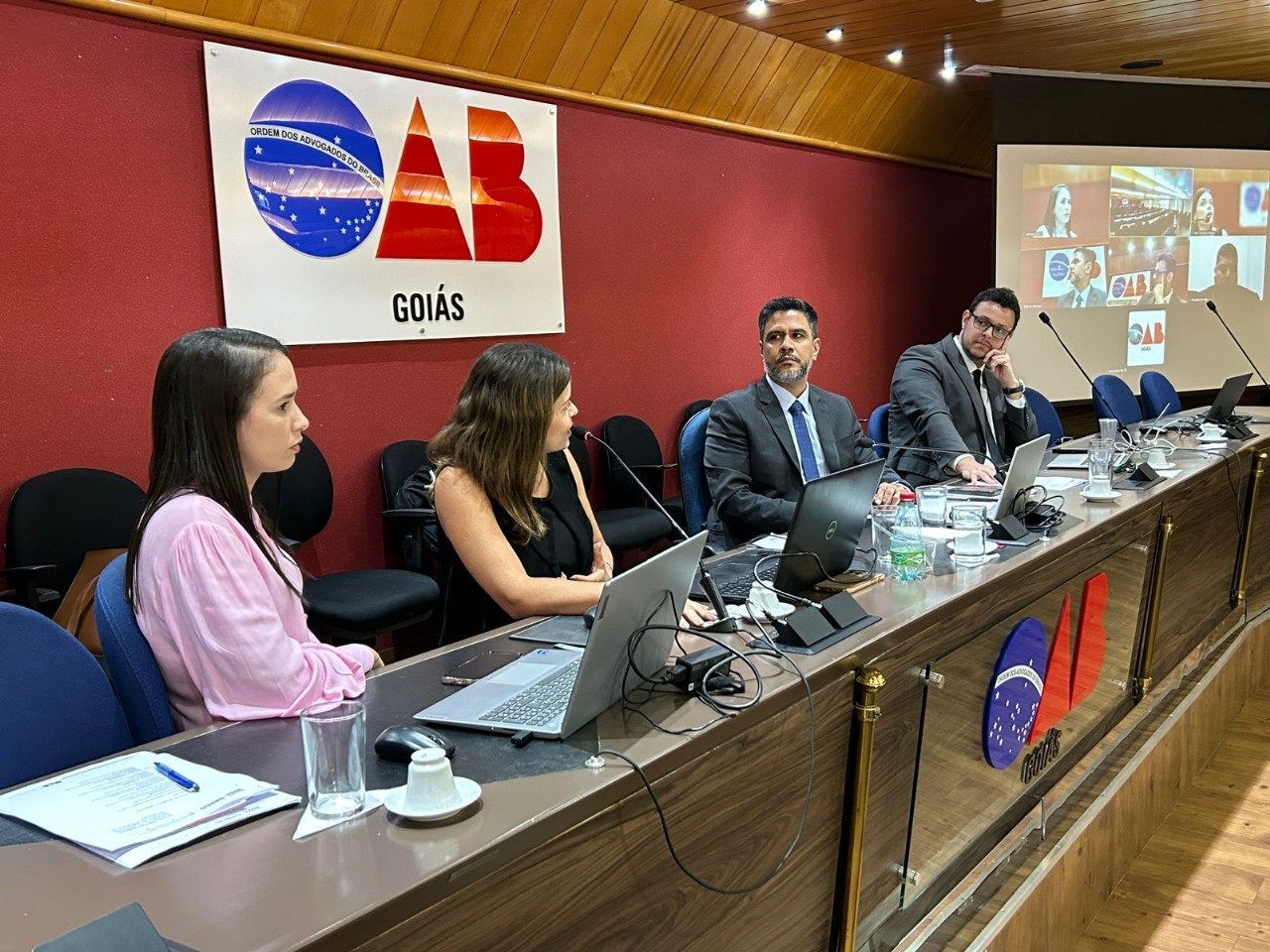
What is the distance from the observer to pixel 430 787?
1.08 metres

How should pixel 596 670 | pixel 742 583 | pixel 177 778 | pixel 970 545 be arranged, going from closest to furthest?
pixel 177 778 → pixel 596 670 → pixel 742 583 → pixel 970 545

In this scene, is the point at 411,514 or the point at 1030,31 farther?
the point at 1030,31

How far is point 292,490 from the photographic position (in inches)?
138

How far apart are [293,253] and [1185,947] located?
3092mm

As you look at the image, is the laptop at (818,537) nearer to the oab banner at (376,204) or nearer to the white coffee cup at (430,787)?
the white coffee cup at (430,787)

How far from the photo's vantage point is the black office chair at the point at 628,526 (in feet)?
13.5

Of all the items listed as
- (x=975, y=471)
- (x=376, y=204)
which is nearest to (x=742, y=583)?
(x=975, y=471)

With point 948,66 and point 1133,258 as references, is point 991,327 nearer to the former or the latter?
point 948,66

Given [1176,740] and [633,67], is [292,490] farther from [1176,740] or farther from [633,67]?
[1176,740]

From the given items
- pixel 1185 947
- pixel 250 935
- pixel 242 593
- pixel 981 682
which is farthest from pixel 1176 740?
pixel 250 935

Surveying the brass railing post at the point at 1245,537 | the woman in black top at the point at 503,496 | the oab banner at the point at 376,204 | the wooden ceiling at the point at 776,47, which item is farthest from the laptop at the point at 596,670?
the brass railing post at the point at 1245,537

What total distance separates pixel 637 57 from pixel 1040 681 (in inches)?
127

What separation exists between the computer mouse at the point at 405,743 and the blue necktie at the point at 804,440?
6.29ft

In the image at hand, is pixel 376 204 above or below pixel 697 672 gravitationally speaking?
above
